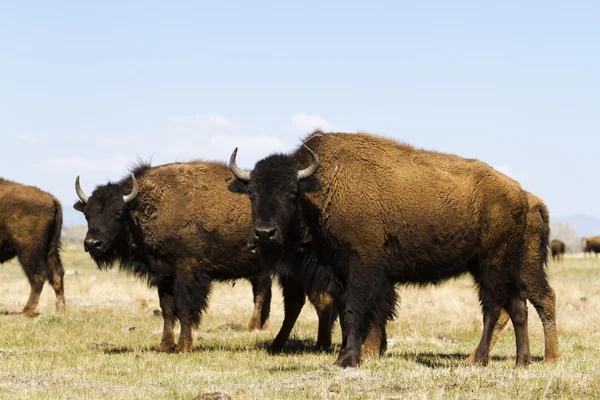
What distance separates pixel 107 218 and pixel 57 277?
6920mm

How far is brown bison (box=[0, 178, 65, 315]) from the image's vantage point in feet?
59.8

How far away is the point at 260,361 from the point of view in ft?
35.4

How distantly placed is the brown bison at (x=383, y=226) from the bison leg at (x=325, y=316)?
192 centimetres

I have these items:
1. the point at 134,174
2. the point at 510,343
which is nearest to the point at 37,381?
the point at 134,174

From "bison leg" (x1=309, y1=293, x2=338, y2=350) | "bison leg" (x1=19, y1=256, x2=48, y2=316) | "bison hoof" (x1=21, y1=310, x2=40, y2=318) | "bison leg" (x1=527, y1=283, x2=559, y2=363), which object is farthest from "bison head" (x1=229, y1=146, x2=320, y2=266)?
"bison leg" (x1=19, y1=256, x2=48, y2=316)

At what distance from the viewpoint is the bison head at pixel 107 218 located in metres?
12.3

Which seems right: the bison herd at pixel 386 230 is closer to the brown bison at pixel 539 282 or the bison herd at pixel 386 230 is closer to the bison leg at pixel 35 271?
the brown bison at pixel 539 282

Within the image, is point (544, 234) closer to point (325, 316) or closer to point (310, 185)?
point (325, 316)

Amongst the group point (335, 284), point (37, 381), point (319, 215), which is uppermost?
point (319, 215)

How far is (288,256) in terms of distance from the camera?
10.3 meters

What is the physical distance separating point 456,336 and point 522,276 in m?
3.98

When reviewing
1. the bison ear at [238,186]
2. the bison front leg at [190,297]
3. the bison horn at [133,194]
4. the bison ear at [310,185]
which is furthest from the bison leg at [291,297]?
the bison ear at [310,185]

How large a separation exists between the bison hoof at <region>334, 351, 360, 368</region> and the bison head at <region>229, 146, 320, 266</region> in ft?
5.05

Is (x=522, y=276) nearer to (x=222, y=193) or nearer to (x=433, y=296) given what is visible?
(x=222, y=193)
